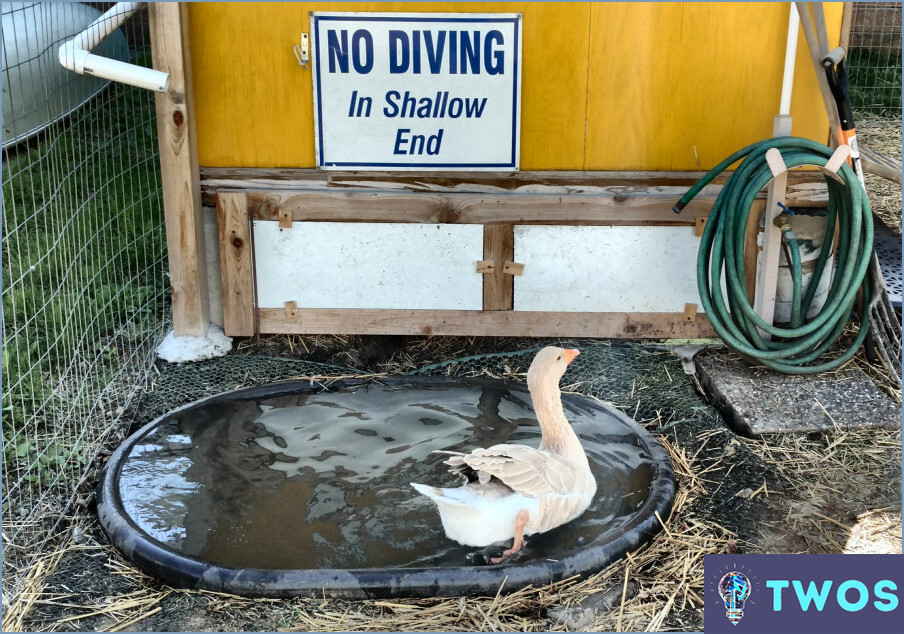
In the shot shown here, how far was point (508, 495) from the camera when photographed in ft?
12.7

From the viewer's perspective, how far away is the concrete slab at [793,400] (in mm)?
4996

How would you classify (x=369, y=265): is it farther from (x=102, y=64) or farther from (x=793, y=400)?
(x=793, y=400)

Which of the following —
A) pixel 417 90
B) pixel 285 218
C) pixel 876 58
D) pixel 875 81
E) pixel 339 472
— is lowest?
pixel 339 472

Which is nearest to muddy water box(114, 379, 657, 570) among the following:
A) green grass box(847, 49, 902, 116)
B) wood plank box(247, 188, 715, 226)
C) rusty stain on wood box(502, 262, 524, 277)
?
rusty stain on wood box(502, 262, 524, 277)

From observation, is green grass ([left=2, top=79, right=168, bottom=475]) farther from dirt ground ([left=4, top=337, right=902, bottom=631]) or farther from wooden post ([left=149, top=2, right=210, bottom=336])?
dirt ground ([left=4, top=337, right=902, bottom=631])

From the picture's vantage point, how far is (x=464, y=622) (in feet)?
11.7

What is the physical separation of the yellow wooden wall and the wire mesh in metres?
4.58

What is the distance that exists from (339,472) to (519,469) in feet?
3.83

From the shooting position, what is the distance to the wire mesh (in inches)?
374

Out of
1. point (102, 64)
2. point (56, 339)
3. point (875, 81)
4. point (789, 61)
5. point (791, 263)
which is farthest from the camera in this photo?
point (875, 81)

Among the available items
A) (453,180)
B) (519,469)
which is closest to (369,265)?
(453,180)

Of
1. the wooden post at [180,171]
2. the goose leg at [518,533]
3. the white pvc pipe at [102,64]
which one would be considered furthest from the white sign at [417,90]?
the goose leg at [518,533]

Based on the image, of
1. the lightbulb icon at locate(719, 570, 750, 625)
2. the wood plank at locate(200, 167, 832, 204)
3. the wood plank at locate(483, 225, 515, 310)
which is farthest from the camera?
the wood plank at locate(483, 225, 515, 310)

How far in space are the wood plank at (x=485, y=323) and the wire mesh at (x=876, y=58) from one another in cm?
509
